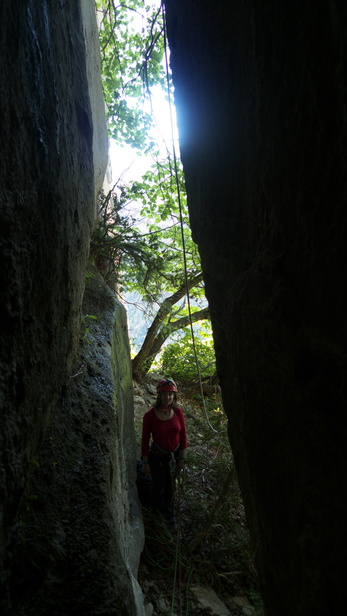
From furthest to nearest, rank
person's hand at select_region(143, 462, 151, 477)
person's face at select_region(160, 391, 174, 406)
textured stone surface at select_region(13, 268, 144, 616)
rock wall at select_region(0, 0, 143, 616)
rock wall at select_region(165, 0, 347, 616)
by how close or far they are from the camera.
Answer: person's hand at select_region(143, 462, 151, 477) → person's face at select_region(160, 391, 174, 406) → textured stone surface at select_region(13, 268, 144, 616) → rock wall at select_region(0, 0, 143, 616) → rock wall at select_region(165, 0, 347, 616)

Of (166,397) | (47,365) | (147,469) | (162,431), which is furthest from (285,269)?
(147,469)

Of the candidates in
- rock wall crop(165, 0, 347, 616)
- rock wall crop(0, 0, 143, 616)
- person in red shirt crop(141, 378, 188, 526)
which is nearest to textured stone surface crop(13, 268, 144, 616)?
rock wall crop(0, 0, 143, 616)

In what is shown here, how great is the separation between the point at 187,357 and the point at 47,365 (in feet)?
26.2

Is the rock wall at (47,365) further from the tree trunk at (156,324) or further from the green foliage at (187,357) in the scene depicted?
the green foliage at (187,357)

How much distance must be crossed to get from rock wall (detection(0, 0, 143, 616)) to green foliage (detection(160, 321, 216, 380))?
636cm

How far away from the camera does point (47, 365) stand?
188cm

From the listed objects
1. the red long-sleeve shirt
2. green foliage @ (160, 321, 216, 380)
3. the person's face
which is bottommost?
the red long-sleeve shirt

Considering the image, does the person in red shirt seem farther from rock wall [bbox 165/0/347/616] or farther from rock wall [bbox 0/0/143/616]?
rock wall [bbox 165/0/347/616]

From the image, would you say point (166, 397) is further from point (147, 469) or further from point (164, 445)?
point (147, 469)

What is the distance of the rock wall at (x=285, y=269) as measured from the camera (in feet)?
3.63

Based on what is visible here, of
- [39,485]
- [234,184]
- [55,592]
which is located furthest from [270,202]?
[55,592]

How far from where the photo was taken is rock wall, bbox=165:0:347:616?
1107 mm

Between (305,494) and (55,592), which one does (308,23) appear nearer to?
(305,494)

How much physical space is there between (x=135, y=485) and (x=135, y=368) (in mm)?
4698
